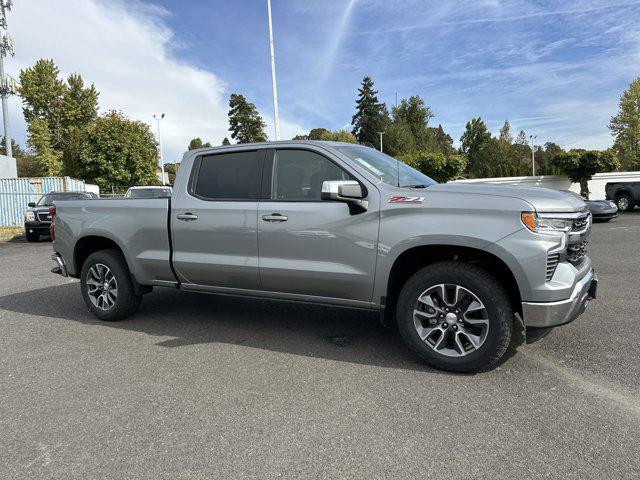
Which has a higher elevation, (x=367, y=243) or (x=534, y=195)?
(x=534, y=195)

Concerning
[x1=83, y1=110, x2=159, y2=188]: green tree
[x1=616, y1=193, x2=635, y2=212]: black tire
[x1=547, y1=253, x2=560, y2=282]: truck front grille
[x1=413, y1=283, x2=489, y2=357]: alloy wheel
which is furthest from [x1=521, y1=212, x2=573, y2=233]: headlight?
[x1=83, y1=110, x2=159, y2=188]: green tree

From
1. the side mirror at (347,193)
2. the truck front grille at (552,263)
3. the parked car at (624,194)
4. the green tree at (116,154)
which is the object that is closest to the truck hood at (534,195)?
the truck front grille at (552,263)

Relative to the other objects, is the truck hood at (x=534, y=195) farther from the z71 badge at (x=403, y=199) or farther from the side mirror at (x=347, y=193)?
the side mirror at (x=347, y=193)

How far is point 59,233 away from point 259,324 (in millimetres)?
2741

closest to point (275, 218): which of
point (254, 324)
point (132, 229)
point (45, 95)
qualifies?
point (254, 324)

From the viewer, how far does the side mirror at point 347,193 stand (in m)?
3.72

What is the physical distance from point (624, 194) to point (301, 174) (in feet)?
71.7

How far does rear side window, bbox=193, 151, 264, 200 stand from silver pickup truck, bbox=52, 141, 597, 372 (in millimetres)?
12

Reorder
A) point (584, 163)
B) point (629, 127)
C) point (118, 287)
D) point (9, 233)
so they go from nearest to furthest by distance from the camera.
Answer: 1. point (118, 287)
2. point (9, 233)
3. point (584, 163)
4. point (629, 127)

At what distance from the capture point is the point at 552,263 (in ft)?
11.2

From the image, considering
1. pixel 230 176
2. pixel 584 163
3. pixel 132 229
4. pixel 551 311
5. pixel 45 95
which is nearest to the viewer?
pixel 551 311

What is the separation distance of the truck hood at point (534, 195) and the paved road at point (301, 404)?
1.29 m

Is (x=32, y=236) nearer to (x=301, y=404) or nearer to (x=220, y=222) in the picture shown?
(x=220, y=222)

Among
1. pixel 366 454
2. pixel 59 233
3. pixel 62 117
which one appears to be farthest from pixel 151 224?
pixel 62 117
